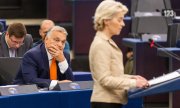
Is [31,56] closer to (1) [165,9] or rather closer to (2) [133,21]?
(2) [133,21]

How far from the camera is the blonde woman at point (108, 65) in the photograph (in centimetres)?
375

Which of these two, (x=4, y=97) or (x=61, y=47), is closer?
(x=4, y=97)

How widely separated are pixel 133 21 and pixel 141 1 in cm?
111

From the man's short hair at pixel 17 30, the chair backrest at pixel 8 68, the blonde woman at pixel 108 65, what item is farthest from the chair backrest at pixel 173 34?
the blonde woman at pixel 108 65

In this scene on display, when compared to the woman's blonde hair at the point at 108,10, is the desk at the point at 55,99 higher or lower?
lower

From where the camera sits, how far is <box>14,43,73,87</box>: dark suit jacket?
505cm

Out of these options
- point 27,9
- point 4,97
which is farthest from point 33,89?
point 27,9

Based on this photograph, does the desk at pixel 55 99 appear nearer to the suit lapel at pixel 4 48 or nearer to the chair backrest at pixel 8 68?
the chair backrest at pixel 8 68

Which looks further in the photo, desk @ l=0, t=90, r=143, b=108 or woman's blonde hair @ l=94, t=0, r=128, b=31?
desk @ l=0, t=90, r=143, b=108

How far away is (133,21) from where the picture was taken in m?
9.21

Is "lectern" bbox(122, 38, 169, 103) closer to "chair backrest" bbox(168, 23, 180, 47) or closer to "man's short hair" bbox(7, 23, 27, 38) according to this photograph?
"chair backrest" bbox(168, 23, 180, 47)

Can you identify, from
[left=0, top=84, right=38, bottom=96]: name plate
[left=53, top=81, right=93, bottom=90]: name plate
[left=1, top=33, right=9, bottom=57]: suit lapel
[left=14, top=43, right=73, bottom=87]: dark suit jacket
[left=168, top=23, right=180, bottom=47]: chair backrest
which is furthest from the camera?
[left=168, top=23, right=180, bottom=47]: chair backrest

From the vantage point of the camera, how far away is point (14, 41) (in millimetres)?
6203

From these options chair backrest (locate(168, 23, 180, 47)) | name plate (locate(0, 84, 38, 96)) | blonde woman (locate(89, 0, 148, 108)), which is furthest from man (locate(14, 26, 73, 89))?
chair backrest (locate(168, 23, 180, 47))
